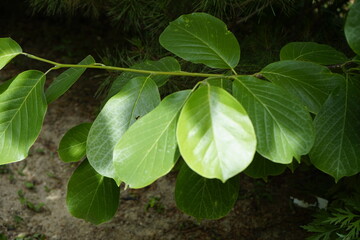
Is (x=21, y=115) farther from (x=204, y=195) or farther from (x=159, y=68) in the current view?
(x=204, y=195)

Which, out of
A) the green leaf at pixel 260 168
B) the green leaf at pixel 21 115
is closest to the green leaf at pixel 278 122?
the green leaf at pixel 260 168

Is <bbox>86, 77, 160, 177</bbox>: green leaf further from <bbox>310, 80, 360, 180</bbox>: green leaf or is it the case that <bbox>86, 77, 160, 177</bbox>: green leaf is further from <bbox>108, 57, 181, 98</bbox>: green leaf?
<bbox>310, 80, 360, 180</bbox>: green leaf

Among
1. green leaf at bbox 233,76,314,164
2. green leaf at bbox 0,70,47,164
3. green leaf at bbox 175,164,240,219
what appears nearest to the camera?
green leaf at bbox 233,76,314,164

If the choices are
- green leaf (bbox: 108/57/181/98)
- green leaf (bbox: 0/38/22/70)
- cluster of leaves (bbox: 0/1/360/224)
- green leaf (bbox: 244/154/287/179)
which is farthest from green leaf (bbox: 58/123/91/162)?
green leaf (bbox: 244/154/287/179)

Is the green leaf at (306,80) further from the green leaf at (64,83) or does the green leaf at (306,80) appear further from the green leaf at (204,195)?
the green leaf at (64,83)

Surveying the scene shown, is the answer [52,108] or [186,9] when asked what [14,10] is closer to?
[52,108]

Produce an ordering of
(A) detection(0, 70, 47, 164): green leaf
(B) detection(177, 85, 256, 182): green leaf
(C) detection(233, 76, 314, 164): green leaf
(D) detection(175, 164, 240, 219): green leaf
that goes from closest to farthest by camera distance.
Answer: (B) detection(177, 85, 256, 182): green leaf → (C) detection(233, 76, 314, 164): green leaf → (A) detection(0, 70, 47, 164): green leaf → (D) detection(175, 164, 240, 219): green leaf
